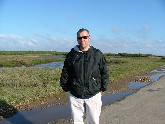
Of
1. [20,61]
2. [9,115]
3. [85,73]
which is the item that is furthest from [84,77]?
[20,61]

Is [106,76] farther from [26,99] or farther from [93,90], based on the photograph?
[26,99]

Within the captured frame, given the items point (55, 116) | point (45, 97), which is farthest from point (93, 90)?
point (45, 97)

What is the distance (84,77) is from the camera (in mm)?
5809

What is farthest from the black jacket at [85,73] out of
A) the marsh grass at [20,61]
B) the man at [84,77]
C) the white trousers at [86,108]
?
the marsh grass at [20,61]

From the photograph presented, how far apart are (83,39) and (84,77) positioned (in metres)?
0.65

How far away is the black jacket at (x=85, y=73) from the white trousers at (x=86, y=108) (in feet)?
0.35

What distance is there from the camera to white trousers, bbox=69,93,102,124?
5.97 m

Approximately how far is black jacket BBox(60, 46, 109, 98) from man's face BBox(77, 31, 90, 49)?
123 millimetres

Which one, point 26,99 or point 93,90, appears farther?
point 26,99

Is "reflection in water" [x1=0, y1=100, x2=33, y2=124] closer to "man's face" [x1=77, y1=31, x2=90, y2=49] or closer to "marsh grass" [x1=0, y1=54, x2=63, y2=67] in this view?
"man's face" [x1=77, y1=31, x2=90, y2=49]

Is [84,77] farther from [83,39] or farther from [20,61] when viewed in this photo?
[20,61]

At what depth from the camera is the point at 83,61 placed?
5812 millimetres

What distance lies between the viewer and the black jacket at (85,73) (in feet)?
19.1

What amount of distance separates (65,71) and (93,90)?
601 mm
